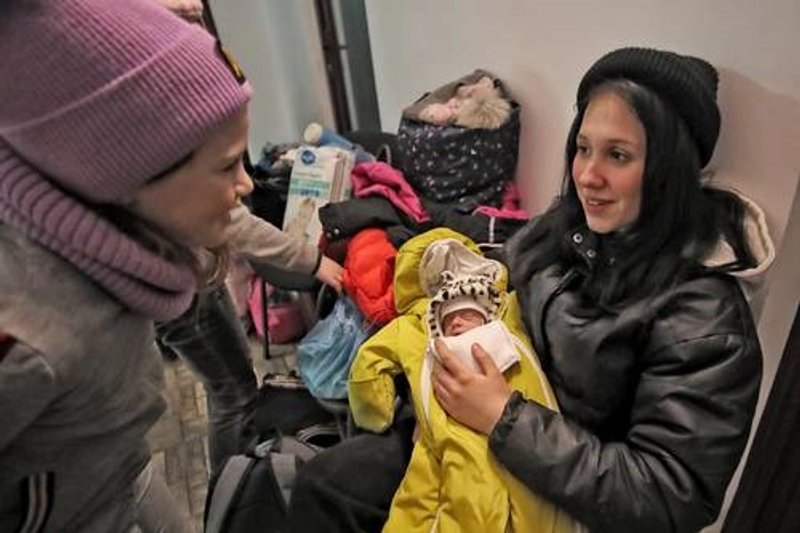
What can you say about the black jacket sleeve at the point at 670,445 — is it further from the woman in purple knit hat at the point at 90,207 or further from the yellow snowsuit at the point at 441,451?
the woman in purple knit hat at the point at 90,207

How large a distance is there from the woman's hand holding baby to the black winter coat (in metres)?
0.03

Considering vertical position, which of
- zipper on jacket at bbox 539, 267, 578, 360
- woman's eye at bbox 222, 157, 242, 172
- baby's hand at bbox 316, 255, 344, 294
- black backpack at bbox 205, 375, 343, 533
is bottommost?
black backpack at bbox 205, 375, 343, 533

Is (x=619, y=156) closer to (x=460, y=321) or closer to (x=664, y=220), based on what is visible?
(x=664, y=220)

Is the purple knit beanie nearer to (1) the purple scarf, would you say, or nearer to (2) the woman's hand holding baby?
(1) the purple scarf

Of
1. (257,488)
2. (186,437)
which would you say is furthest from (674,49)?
(186,437)

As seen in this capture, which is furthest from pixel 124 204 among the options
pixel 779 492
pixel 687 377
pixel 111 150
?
pixel 779 492

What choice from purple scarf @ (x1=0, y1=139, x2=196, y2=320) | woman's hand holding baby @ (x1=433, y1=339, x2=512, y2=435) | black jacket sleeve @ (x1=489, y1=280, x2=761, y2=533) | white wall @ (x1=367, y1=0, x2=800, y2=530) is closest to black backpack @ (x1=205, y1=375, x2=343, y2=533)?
woman's hand holding baby @ (x1=433, y1=339, x2=512, y2=435)

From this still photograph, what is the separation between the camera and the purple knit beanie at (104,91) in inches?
19.9

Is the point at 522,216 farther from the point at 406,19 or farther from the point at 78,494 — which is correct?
the point at 78,494

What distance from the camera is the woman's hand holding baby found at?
920 millimetres

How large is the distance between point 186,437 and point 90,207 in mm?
1489

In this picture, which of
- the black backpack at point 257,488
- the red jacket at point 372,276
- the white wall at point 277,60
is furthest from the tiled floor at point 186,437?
the white wall at point 277,60

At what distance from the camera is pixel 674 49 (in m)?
0.94

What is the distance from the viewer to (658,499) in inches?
31.3
